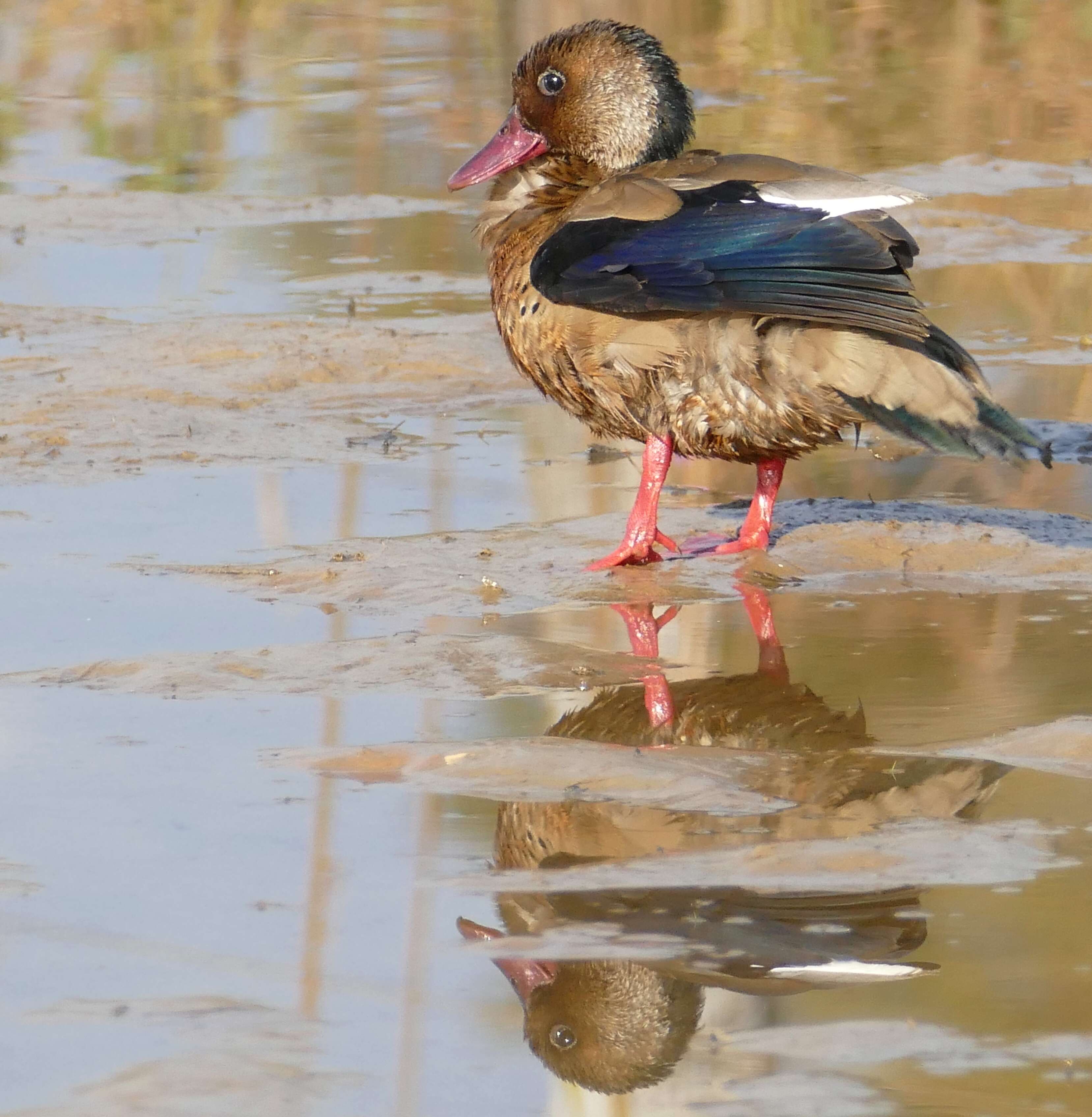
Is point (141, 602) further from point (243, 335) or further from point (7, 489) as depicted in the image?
point (243, 335)

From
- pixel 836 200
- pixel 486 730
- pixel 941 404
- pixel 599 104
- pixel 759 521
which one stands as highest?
pixel 836 200

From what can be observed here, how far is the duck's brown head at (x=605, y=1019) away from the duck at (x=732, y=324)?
2.21m

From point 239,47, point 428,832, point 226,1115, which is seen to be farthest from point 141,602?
point 239,47

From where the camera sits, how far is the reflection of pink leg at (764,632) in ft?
14.7

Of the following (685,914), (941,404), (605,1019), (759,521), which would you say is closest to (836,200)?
(941,404)

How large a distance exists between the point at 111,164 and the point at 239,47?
478 centimetres

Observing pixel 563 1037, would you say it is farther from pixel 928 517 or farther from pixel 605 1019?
pixel 928 517

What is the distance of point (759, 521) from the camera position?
18.1ft

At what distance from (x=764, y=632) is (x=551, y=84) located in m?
2.19

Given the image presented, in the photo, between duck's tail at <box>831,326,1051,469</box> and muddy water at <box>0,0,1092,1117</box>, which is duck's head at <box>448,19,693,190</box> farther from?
duck's tail at <box>831,326,1051,469</box>

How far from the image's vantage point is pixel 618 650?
4676mm

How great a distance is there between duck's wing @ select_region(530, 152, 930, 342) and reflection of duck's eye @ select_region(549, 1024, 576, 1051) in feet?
7.76

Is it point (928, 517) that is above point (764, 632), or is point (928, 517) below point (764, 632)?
below

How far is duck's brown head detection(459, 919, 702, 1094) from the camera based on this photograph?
2.78 m
